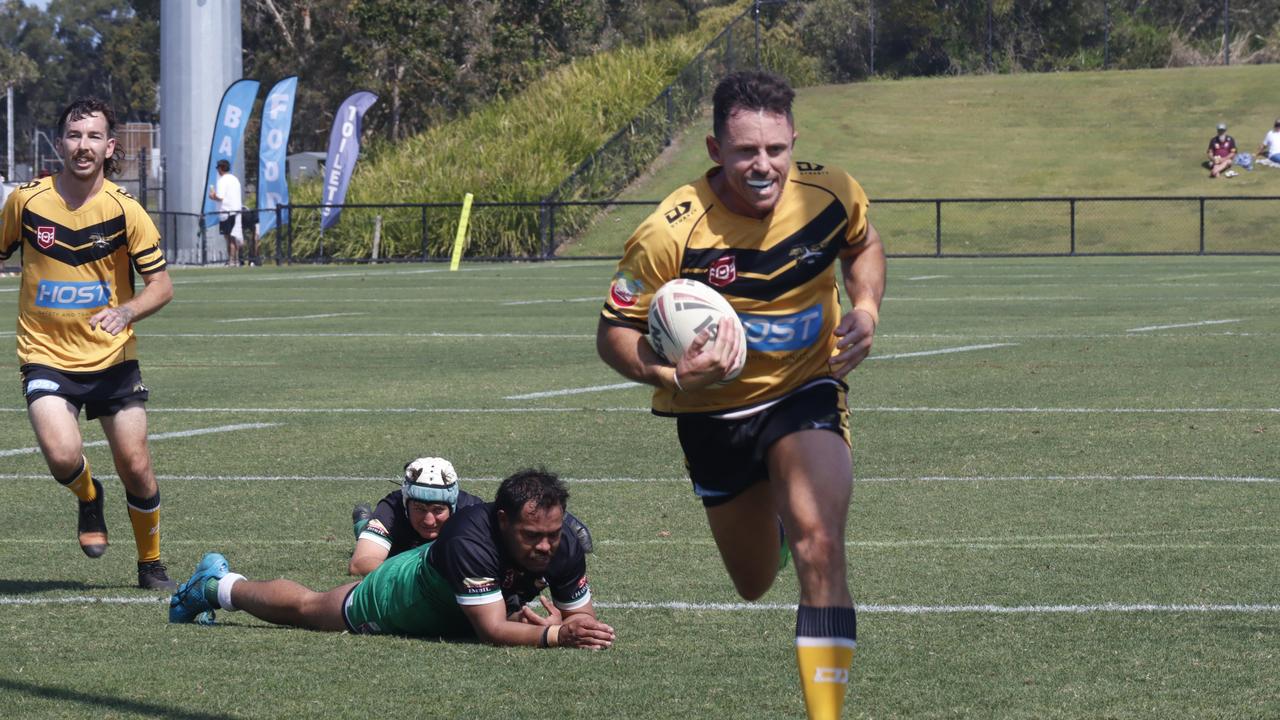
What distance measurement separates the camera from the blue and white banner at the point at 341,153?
41094 mm

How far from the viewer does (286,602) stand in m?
6.86

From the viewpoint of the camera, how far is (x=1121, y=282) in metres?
29.3

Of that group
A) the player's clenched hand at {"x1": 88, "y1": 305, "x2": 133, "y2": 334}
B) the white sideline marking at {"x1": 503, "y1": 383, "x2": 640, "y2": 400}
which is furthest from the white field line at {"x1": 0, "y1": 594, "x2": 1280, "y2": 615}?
the white sideline marking at {"x1": 503, "y1": 383, "x2": 640, "y2": 400}

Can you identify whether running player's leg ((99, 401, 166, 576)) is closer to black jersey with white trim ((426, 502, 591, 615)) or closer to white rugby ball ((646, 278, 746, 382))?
black jersey with white trim ((426, 502, 591, 615))

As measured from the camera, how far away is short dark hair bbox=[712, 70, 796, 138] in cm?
518

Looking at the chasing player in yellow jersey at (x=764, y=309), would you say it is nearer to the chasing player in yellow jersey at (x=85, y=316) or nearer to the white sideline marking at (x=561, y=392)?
the chasing player in yellow jersey at (x=85, y=316)

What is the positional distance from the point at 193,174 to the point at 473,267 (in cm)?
874

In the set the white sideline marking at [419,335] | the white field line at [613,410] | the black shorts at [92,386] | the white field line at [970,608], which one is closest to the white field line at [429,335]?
the white sideline marking at [419,335]

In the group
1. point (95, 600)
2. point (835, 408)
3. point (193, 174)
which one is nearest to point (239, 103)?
point (193, 174)

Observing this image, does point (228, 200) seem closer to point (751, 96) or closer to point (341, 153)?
point (341, 153)

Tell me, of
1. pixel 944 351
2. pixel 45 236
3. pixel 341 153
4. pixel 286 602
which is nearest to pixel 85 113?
pixel 45 236

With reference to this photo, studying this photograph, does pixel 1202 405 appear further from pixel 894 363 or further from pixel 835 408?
pixel 835 408

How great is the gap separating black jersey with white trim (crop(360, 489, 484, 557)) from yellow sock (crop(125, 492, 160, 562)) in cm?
87

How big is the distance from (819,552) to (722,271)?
0.88 meters
